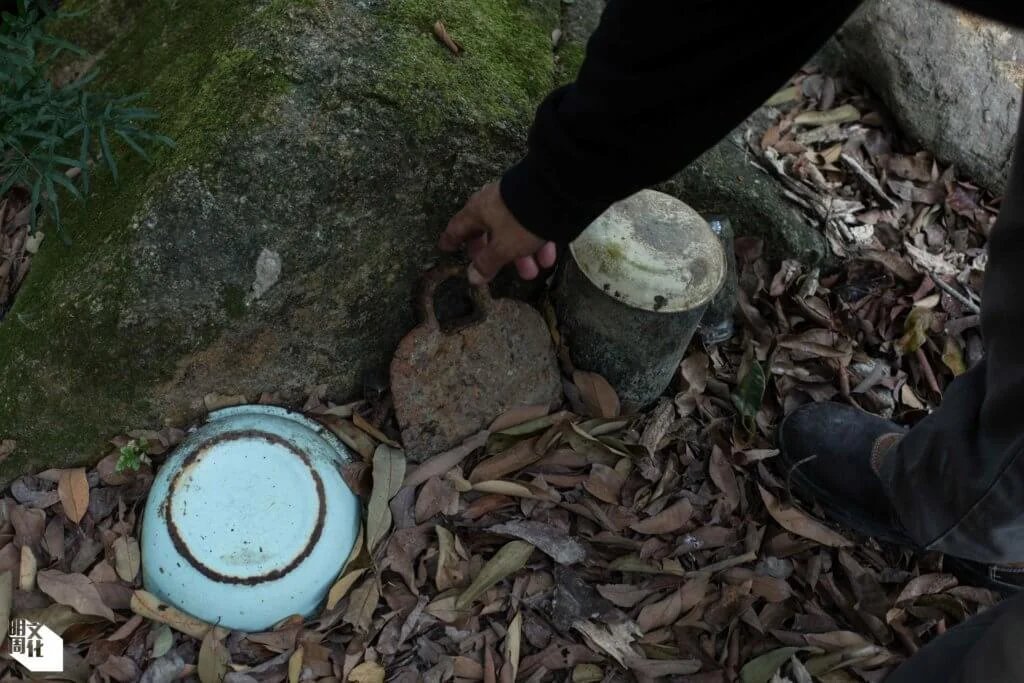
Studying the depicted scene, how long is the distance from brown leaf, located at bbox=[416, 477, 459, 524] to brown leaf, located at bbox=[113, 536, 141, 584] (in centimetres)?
76

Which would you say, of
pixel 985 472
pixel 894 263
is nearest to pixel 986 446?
pixel 985 472

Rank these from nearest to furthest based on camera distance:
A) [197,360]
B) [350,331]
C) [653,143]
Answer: [653,143] → [197,360] → [350,331]

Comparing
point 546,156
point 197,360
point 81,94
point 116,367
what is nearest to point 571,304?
point 546,156

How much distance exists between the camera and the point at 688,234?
216 centimetres

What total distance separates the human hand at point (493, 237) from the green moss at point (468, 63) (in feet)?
1.55

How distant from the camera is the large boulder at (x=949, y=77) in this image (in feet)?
10.1

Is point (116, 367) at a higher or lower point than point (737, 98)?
lower

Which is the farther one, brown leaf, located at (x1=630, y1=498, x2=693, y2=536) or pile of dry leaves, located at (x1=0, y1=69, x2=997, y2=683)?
brown leaf, located at (x1=630, y1=498, x2=693, y2=536)

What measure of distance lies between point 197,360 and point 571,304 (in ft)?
3.52

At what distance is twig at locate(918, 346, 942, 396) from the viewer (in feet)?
8.61

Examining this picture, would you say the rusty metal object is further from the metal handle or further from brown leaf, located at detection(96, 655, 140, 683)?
brown leaf, located at detection(96, 655, 140, 683)

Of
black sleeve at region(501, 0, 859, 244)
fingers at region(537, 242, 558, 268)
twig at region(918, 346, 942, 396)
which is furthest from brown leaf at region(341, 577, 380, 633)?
twig at region(918, 346, 942, 396)

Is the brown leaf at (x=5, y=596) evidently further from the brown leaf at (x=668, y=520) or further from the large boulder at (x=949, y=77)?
the large boulder at (x=949, y=77)

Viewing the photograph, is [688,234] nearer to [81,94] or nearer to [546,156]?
[546,156]
